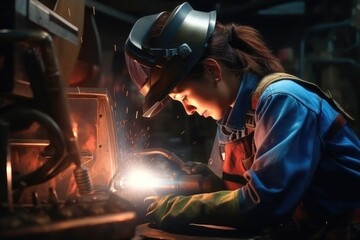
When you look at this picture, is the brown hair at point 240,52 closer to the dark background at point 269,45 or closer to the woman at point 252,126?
the woman at point 252,126

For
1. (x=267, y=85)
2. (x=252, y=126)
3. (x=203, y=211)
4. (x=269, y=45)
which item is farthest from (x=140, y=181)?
(x=269, y=45)

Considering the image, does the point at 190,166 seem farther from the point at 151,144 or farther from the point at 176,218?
the point at 151,144

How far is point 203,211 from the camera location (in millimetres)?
2199

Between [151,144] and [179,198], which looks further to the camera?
[151,144]

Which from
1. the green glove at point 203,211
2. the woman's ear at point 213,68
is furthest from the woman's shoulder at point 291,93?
the green glove at point 203,211

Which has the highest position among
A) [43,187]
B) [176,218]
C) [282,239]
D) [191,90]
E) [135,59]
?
[135,59]

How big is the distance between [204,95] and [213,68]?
151mm

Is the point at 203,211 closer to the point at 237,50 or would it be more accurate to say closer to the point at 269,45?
the point at 237,50

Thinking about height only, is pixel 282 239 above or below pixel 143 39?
below

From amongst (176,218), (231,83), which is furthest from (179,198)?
(231,83)

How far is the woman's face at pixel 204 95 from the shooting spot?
2516 mm

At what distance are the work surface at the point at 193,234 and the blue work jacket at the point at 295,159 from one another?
0.12 meters

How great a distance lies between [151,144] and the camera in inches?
289

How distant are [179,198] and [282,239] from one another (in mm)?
515
